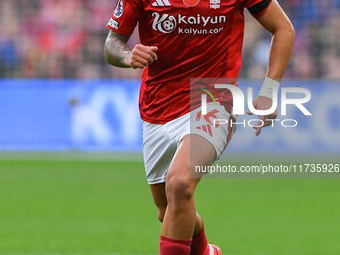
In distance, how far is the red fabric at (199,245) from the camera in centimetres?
491

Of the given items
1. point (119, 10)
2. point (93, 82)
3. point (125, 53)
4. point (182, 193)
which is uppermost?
point (119, 10)

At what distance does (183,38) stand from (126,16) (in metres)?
0.38

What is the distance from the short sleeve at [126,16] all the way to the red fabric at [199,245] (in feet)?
4.69

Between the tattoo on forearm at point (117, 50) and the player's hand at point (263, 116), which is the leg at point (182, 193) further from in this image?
the tattoo on forearm at point (117, 50)

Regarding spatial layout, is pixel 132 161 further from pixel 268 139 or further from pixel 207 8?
pixel 207 8

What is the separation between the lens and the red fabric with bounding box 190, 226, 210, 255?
4.91m

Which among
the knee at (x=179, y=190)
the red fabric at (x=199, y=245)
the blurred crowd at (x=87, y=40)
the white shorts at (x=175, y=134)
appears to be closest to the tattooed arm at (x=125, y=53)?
the white shorts at (x=175, y=134)

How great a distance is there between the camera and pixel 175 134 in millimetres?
4465

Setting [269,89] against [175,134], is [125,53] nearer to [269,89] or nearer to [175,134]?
[175,134]

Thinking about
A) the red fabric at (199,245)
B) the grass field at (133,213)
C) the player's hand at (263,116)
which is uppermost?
the player's hand at (263,116)

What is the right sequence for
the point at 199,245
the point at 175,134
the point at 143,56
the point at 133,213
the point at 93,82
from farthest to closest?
the point at 93,82 → the point at 133,213 → the point at 199,245 → the point at 175,134 → the point at 143,56

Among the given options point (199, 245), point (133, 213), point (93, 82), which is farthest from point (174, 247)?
point (93, 82)

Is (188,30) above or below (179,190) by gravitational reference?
above

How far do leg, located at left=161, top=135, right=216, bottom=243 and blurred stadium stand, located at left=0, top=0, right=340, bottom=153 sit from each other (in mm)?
8672
